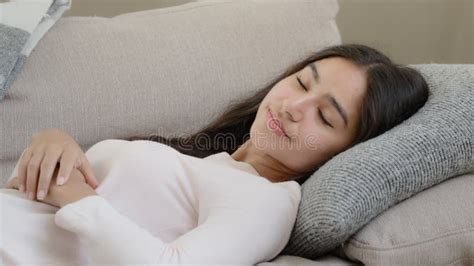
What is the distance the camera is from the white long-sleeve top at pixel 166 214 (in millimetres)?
895

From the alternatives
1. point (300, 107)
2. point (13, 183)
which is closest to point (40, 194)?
point (13, 183)

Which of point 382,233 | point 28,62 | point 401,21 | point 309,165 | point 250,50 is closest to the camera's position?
point 382,233

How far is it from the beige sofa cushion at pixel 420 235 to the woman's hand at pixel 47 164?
50cm

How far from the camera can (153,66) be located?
1463 mm

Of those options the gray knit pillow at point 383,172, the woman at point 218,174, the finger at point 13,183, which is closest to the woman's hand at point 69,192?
the woman at point 218,174

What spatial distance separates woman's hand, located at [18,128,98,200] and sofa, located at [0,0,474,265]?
264mm

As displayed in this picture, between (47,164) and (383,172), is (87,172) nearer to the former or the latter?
(47,164)

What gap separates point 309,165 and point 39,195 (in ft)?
1.79

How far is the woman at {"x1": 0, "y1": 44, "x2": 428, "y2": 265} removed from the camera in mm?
914

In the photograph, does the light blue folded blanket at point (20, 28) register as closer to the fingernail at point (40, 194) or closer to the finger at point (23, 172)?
the finger at point (23, 172)

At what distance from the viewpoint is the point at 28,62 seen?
4.61 feet

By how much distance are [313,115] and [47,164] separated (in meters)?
0.51

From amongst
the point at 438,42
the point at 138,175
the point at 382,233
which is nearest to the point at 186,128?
the point at 138,175

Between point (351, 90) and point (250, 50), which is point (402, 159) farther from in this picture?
point (250, 50)
